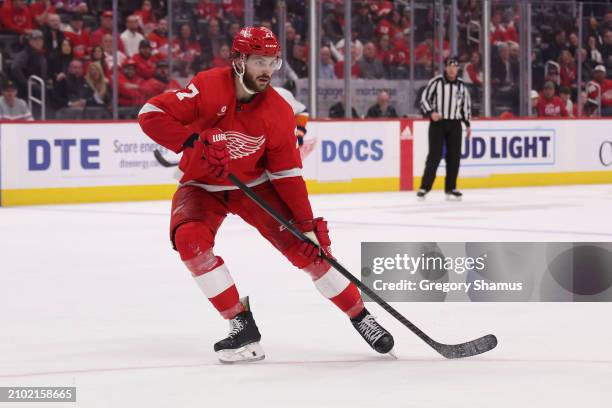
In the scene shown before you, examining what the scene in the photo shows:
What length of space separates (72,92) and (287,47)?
244 centimetres

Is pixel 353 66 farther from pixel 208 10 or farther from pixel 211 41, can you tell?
pixel 208 10

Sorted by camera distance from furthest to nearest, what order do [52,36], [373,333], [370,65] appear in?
[370,65] → [52,36] → [373,333]

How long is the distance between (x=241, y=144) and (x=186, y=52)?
8.92m

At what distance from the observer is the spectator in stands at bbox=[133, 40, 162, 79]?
1224cm

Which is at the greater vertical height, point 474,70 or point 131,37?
point 131,37

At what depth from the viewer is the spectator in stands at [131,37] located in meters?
12.3

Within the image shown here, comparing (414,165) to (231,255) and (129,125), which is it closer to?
(129,125)

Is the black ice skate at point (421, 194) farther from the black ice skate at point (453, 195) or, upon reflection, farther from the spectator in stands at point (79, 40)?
the spectator in stands at point (79, 40)

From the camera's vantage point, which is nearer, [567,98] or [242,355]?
[242,355]

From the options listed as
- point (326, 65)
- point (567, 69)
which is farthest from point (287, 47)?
point (567, 69)

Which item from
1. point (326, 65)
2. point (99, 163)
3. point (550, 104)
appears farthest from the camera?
point (550, 104)

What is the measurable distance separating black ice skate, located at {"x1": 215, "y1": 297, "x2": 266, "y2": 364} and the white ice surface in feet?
0.17

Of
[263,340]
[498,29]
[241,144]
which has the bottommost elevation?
[263,340]

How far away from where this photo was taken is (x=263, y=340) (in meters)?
4.21
